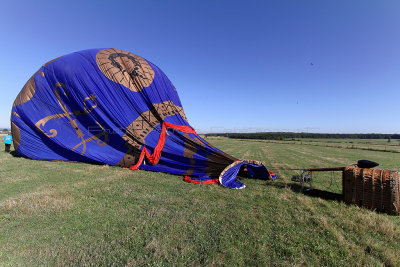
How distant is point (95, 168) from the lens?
729cm

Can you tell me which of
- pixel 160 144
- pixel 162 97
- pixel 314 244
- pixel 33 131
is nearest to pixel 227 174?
pixel 160 144

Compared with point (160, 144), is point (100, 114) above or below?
above

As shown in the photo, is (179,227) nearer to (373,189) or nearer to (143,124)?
(373,189)

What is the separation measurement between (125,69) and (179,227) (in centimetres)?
749

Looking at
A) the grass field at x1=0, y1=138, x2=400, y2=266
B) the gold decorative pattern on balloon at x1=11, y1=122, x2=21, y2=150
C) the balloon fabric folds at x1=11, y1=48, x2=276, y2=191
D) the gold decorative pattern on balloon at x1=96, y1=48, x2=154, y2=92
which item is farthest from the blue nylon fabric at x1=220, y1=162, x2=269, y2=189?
the gold decorative pattern on balloon at x1=11, y1=122, x2=21, y2=150

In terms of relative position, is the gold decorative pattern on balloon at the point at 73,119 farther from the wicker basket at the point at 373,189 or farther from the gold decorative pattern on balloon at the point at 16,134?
the wicker basket at the point at 373,189

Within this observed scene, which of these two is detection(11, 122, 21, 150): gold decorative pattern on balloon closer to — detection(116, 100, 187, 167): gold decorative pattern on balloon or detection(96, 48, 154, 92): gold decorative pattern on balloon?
detection(96, 48, 154, 92): gold decorative pattern on balloon

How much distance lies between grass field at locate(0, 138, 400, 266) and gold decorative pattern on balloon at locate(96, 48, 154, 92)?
4512 millimetres

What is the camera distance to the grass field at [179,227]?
252 centimetres

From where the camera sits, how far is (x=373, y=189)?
176 inches

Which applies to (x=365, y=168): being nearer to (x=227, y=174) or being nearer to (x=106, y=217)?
(x=227, y=174)

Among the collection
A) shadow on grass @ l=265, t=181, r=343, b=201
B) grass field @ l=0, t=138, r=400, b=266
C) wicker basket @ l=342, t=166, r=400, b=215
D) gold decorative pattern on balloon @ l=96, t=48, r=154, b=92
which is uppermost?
gold decorative pattern on balloon @ l=96, t=48, r=154, b=92

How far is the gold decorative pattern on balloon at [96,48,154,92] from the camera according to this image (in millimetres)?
7883

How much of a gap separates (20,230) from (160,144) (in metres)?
4.92
